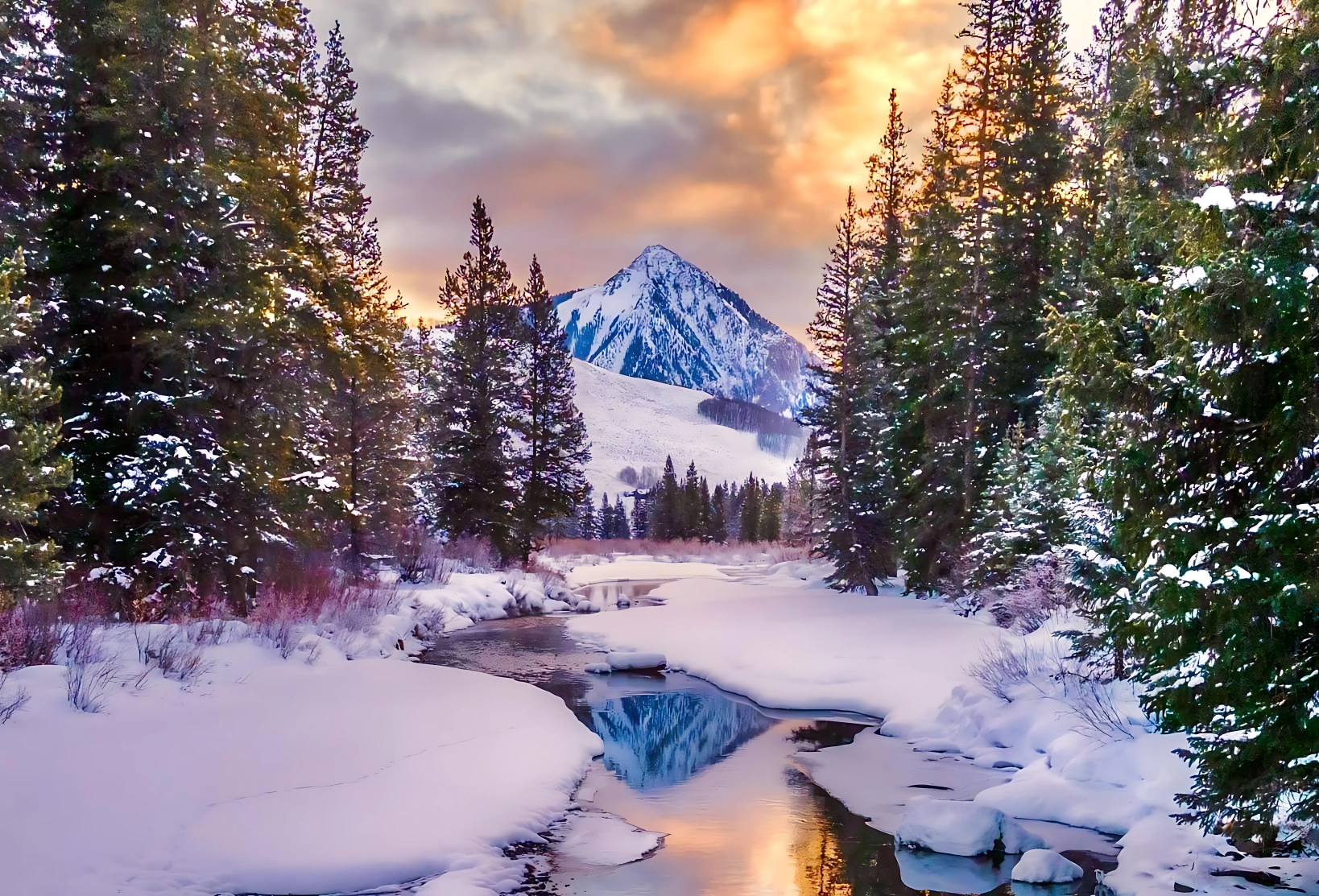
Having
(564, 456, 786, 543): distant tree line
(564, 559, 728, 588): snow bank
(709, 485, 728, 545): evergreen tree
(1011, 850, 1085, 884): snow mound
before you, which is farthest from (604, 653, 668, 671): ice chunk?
(709, 485, 728, 545): evergreen tree

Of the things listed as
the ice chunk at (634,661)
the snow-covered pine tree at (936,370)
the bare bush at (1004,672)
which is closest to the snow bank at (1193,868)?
the bare bush at (1004,672)

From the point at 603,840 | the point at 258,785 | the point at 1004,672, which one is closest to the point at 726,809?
the point at 603,840

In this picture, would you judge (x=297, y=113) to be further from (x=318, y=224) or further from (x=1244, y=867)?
(x=1244, y=867)

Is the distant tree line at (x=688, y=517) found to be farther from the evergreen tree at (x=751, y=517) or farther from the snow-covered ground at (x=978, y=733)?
the snow-covered ground at (x=978, y=733)

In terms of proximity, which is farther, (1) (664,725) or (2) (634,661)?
(2) (634,661)

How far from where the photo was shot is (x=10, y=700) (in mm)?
8094

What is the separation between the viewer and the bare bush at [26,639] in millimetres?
9406

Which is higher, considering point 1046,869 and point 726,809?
point 1046,869

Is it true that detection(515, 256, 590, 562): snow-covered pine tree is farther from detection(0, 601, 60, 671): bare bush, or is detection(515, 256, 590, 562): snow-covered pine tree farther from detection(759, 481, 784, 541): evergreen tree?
detection(759, 481, 784, 541): evergreen tree

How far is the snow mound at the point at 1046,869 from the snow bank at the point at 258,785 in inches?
185

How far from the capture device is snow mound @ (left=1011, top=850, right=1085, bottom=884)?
25.4ft

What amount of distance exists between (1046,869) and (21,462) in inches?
466

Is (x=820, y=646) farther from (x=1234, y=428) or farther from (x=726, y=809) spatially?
(x=1234, y=428)

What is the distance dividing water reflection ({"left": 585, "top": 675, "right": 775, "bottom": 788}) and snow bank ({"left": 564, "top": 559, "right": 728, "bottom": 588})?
2576 centimetres
